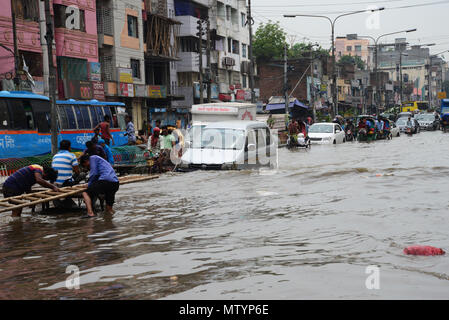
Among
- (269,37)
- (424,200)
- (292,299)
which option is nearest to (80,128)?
(424,200)

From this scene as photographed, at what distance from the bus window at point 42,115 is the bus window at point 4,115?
157 centimetres

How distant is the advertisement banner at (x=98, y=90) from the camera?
35.7m

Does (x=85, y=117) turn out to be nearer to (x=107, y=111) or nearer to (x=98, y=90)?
(x=107, y=111)

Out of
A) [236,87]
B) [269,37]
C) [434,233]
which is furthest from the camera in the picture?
[269,37]

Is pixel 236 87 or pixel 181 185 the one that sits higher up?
pixel 236 87

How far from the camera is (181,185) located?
16.0 meters

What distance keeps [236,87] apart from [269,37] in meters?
18.0

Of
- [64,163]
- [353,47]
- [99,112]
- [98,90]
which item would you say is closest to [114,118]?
[99,112]

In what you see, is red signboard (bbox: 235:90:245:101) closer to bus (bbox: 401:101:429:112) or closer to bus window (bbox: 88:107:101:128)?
bus (bbox: 401:101:429:112)

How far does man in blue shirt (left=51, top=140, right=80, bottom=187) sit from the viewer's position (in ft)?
39.7

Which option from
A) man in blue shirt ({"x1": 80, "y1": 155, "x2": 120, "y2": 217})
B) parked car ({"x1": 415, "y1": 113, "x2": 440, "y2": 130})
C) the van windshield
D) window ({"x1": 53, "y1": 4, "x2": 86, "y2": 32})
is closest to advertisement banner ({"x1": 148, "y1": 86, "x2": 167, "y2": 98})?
window ({"x1": 53, "y1": 4, "x2": 86, "y2": 32})

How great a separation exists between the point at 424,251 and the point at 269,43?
7071cm
